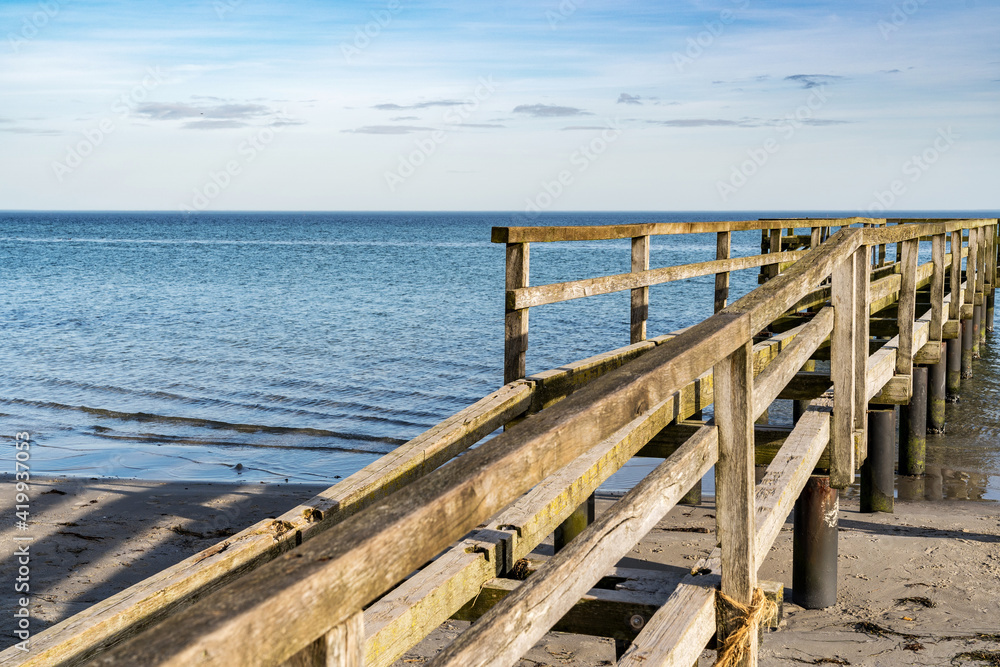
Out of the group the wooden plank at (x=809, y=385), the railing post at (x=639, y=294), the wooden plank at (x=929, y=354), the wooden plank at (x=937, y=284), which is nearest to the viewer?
the wooden plank at (x=809, y=385)

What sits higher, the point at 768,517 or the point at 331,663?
the point at 331,663

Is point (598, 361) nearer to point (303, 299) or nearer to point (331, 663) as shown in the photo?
point (331, 663)

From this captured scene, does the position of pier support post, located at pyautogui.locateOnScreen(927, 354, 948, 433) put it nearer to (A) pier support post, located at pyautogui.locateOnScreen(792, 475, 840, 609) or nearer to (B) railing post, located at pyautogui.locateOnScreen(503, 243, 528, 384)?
(A) pier support post, located at pyautogui.locateOnScreen(792, 475, 840, 609)

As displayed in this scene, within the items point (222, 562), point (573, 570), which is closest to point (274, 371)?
point (222, 562)

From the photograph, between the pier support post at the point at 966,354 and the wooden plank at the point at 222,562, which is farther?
the pier support post at the point at 966,354

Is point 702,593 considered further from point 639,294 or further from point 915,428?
point 915,428

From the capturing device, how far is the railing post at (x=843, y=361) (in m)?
4.03

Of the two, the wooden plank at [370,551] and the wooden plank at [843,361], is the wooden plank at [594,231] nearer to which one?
the wooden plank at [843,361]

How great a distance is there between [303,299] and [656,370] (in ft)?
105

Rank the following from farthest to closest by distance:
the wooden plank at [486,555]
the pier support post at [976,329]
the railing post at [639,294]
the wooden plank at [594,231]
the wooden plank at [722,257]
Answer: the pier support post at [976,329]
the wooden plank at [722,257]
the railing post at [639,294]
the wooden plank at [594,231]
the wooden plank at [486,555]

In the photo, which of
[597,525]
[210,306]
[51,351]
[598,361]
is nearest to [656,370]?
[597,525]

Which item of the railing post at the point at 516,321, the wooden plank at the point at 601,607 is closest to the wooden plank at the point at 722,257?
the railing post at the point at 516,321

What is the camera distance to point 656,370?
67.6 inches

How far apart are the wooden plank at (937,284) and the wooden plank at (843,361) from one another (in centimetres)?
308
